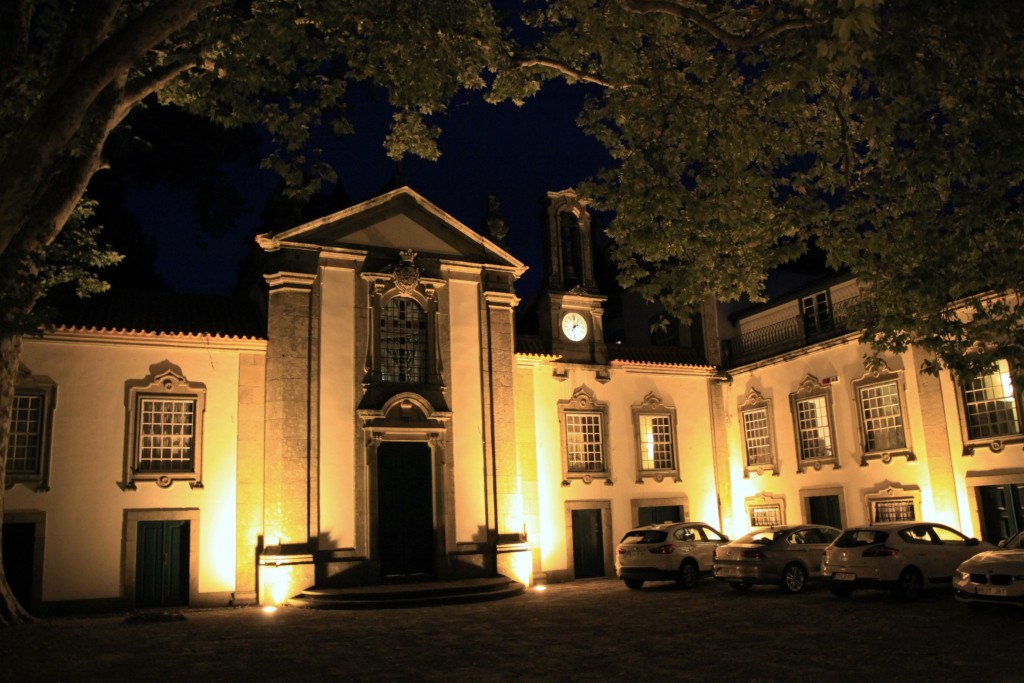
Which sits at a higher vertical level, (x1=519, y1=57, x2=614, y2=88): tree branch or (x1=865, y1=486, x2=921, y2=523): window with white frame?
(x1=519, y1=57, x2=614, y2=88): tree branch

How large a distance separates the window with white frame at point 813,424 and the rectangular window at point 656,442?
349 cm

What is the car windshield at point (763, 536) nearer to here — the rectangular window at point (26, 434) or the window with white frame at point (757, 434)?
the window with white frame at point (757, 434)

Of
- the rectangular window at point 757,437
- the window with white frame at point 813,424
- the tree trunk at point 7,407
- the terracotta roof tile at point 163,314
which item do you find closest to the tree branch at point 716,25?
the tree trunk at point 7,407

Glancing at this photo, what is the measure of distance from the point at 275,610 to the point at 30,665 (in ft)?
22.4

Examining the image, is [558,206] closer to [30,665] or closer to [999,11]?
[999,11]

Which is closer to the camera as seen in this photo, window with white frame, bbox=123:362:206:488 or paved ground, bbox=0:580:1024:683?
paved ground, bbox=0:580:1024:683

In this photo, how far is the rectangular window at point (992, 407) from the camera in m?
18.0

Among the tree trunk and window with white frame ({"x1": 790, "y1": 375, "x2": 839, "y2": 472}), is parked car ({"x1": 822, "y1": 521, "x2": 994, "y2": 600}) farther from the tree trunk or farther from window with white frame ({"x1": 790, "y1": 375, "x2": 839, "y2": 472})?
the tree trunk

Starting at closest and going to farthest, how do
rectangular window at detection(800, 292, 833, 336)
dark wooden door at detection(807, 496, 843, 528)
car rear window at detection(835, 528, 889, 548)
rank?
car rear window at detection(835, 528, 889, 548) → dark wooden door at detection(807, 496, 843, 528) → rectangular window at detection(800, 292, 833, 336)

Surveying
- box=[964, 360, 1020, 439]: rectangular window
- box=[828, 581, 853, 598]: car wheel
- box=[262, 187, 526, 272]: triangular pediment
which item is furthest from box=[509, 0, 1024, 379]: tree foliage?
box=[262, 187, 526, 272]: triangular pediment

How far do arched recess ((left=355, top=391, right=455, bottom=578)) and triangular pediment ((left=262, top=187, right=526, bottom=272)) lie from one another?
380cm

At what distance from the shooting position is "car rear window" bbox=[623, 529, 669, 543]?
1823 cm

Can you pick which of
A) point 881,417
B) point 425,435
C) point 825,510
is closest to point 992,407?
point 881,417

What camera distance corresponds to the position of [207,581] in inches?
695
